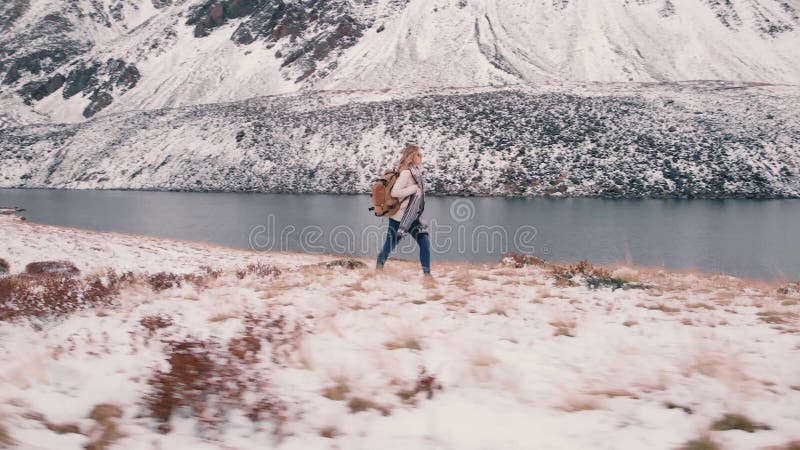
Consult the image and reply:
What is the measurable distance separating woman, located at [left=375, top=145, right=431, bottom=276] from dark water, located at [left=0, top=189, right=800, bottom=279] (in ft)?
30.9

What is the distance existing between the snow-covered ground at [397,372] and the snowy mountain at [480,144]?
48658mm

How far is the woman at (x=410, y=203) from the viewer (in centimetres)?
1009

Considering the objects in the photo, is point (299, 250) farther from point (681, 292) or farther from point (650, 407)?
point (650, 407)

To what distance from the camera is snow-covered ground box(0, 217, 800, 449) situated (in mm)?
3678

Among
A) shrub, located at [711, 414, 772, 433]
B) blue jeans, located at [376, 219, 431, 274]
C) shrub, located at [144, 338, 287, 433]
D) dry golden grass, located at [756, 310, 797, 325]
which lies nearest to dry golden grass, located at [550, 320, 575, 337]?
shrub, located at [711, 414, 772, 433]

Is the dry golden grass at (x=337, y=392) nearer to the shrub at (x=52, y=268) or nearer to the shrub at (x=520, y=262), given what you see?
the shrub at (x=520, y=262)

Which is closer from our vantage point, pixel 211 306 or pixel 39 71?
pixel 211 306

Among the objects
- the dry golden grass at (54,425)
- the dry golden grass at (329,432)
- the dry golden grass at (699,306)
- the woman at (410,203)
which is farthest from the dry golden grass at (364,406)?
the woman at (410,203)

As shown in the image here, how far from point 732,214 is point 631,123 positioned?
26294mm

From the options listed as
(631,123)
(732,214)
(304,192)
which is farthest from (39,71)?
(732,214)

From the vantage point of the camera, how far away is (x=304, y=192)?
61.7 meters

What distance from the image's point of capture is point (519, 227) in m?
30.7

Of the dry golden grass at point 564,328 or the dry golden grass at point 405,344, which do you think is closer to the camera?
the dry golden grass at point 405,344

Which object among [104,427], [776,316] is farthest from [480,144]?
[104,427]
